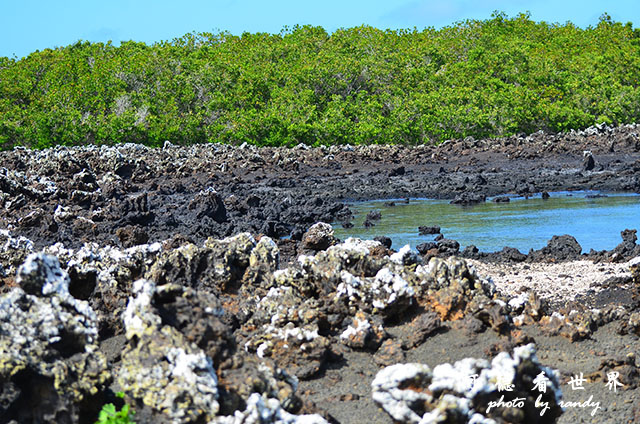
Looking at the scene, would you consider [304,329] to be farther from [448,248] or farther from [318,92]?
[318,92]

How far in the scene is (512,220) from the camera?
16.3 meters

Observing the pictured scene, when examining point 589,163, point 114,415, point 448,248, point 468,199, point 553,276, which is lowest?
point 553,276

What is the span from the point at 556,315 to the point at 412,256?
1.40m

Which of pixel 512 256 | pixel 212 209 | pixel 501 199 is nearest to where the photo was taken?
pixel 512 256

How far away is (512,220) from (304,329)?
10.9 meters

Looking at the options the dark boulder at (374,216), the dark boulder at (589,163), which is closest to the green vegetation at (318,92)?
the dark boulder at (589,163)

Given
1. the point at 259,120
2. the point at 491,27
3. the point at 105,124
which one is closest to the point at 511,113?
the point at 259,120

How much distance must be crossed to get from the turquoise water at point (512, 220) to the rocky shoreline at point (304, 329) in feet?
6.74

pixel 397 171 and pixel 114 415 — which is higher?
pixel 397 171

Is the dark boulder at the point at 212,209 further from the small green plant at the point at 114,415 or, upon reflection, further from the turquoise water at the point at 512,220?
the small green plant at the point at 114,415

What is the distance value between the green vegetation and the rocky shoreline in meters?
23.8

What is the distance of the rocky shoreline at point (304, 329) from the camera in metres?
4.10

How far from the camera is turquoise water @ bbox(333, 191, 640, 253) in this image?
13711 mm

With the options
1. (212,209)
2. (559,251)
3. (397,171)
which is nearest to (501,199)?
(397,171)
